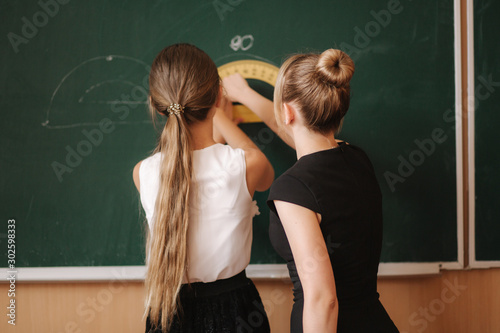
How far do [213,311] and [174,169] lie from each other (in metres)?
0.44

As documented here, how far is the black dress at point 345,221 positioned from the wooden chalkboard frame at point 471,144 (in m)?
0.69

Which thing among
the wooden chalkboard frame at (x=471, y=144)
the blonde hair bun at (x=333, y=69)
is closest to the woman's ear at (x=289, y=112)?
the blonde hair bun at (x=333, y=69)

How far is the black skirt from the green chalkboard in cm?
97

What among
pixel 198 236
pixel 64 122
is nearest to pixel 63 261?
pixel 64 122

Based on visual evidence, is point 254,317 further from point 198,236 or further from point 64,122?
point 64,122

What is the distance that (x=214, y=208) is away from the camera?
1.08 m

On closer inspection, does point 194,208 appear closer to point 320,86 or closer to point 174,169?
point 174,169

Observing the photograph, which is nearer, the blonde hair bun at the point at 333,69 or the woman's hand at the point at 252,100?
the blonde hair bun at the point at 333,69

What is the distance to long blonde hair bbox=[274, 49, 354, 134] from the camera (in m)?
0.93

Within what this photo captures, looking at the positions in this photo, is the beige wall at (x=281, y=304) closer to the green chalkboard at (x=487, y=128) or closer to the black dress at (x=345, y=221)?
the green chalkboard at (x=487, y=128)

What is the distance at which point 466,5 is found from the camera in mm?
1442

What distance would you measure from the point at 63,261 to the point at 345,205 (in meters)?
1.19

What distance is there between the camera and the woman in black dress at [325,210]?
2.80ft

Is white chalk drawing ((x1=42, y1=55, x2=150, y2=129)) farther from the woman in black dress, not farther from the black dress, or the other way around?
the black dress
